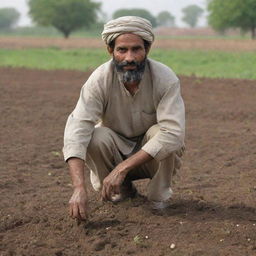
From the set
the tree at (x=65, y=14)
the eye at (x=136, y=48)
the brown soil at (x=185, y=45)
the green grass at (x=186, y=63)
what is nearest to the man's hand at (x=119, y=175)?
the eye at (x=136, y=48)

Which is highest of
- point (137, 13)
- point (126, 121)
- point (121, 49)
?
point (121, 49)

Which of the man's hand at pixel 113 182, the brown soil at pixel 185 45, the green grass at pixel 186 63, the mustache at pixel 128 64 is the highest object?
the mustache at pixel 128 64

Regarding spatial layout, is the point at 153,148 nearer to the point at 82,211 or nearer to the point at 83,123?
the point at 83,123

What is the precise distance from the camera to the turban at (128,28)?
4242 millimetres

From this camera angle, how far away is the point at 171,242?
4.04 m

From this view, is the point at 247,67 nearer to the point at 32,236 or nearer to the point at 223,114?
the point at 223,114

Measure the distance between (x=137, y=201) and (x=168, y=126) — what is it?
3.00ft

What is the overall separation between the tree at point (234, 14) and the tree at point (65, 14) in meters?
21.2

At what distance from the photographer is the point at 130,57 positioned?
4.27 metres

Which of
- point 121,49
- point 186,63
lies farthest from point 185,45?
point 121,49

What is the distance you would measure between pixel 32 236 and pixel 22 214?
0.52 meters

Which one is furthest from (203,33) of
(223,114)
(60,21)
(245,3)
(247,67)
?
(223,114)

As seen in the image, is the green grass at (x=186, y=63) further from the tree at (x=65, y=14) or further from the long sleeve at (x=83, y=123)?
the tree at (x=65, y=14)

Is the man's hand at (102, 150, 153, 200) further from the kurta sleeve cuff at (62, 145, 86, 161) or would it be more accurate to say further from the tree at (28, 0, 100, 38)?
the tree at (28, 0, 100, 38)
